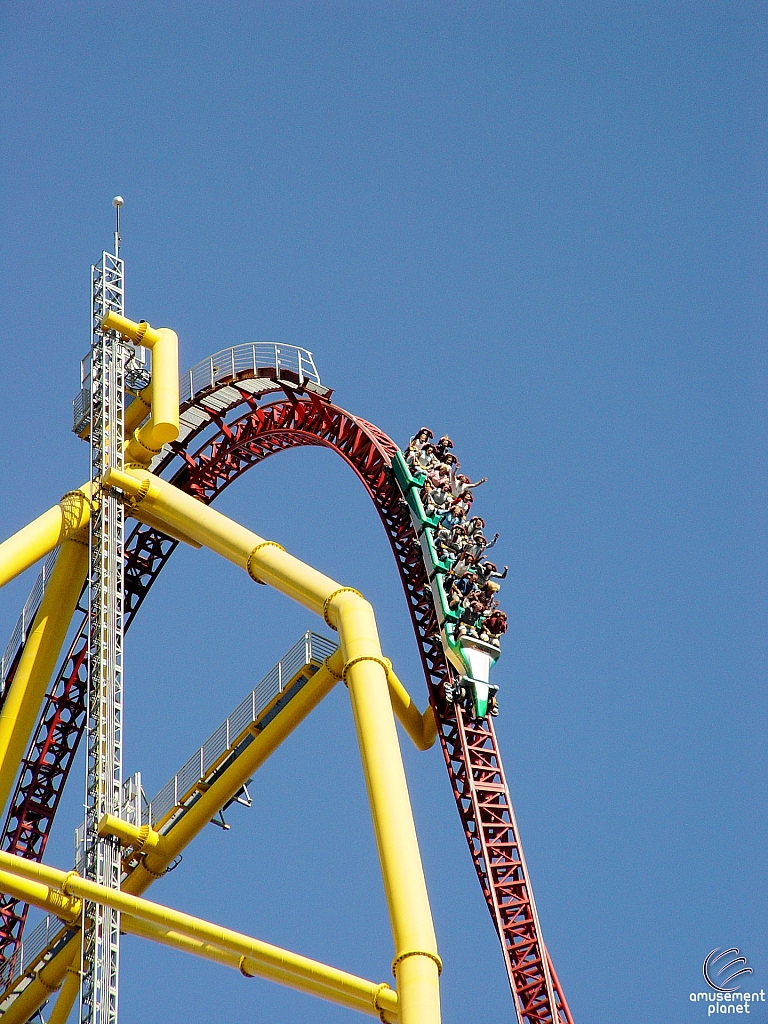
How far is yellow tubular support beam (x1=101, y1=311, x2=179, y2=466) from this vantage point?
23750mm

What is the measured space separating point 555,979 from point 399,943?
4.60m

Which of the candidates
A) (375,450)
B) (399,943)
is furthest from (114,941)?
(375,450)

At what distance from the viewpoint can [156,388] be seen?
78.3 ft

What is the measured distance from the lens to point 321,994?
749 inches

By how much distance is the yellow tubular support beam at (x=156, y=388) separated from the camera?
2375cm

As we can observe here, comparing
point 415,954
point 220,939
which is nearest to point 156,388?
point 220,939

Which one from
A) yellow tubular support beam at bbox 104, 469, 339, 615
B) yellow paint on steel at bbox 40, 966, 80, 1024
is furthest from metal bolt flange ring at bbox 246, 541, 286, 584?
yellow paint on steel at bbox 40, 966, 80, 1024

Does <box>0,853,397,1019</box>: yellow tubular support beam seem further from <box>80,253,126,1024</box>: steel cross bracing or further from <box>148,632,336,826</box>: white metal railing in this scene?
<box>148,632,336,826</box>: white metal railing

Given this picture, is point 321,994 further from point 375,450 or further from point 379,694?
point 375,450

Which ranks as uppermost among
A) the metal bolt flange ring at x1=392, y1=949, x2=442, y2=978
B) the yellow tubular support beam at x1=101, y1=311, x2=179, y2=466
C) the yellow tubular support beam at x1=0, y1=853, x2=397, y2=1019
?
the yellow tubular support beam at x1=101, y1=311, x2=179, y2=466

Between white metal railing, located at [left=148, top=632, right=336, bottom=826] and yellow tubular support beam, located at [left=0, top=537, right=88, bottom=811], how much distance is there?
167 cm

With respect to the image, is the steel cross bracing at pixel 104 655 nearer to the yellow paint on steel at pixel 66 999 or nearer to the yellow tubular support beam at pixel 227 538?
the yellow tubular support beam at pixel 227 538

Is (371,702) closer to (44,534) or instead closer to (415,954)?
(415,954)

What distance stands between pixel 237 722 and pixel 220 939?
417 cm
